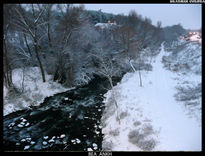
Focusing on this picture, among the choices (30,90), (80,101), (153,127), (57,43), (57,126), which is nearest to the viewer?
(153,127)

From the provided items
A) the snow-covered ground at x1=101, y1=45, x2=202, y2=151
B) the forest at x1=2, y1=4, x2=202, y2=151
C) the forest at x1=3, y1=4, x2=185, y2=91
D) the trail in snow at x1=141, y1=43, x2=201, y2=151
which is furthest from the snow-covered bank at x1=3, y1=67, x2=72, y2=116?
the trail in snow at x1=141, y1=43, x2=201, y2=151

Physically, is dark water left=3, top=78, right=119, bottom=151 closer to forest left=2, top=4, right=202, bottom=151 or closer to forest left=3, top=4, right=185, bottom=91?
forest left=2, top=4, right=202, bottom=151

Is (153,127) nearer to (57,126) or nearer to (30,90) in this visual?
(57,126)

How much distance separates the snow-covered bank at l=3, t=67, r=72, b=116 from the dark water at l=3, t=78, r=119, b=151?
0.89m

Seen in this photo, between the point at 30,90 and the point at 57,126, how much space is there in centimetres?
776

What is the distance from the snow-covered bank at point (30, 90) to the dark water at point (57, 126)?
34.9 inches

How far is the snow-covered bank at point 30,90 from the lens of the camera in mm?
13100

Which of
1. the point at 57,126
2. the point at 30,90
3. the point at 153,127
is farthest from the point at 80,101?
the point at 153,127

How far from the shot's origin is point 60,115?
11977mm

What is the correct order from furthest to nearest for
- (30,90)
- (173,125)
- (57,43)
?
1. (57,43)
2. (30,90)
3. (173,125)

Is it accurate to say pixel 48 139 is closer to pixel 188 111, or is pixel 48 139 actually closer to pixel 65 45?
pixel 188 111

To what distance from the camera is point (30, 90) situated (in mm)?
15609

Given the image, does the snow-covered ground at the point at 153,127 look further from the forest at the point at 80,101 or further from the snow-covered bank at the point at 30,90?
the snow-covered bank at the point at 30,90

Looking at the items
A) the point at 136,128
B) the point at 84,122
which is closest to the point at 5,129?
the point at 84,122
